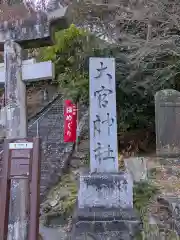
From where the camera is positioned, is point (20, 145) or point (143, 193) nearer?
point (20, 145)

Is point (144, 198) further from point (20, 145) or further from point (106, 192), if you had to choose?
point (20, 145)

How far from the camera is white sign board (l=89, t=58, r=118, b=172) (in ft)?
16.5

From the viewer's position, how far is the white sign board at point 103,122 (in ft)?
16.5

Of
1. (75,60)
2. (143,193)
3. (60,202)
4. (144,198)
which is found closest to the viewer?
(144,198)

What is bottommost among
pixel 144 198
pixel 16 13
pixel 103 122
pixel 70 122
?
pixel 144 198

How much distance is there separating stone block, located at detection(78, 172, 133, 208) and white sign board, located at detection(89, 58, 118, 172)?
0.62ft

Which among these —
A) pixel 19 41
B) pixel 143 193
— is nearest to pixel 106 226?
pixel 143 193

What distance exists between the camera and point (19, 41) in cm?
504

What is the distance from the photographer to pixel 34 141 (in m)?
4.41

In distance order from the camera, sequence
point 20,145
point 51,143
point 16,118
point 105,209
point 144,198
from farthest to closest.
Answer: point 51,143, point 144,198, point 16,118, point 105,209, point 20,145

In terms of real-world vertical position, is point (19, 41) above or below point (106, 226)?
→ above

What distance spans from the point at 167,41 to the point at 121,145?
3622 millimetres

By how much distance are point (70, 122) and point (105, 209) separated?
18.6 ft

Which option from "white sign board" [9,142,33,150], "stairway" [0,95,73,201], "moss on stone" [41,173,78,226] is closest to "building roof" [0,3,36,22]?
"white sign board" [9,142,33,150]
